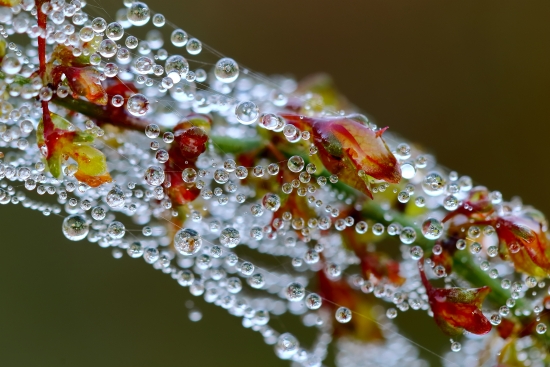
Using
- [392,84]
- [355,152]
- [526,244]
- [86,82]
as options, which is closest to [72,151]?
[86,82]

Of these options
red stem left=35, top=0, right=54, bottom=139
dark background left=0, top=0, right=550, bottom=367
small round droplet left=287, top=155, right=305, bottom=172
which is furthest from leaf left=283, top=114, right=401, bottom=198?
dark background left=0, top=0, right=550, bottom=367

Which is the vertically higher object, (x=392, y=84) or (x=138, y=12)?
(x=392, y=84)

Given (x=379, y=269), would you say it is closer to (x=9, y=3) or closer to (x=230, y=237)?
(x=230, y=237)

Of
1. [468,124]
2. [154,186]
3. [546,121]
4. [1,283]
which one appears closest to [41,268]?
[1,283]

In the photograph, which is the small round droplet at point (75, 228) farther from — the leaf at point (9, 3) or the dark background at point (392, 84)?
the dark background at point (392, 84)

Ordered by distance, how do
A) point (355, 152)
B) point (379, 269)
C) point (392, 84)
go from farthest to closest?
point (392, 84), point (379, 269), point (355, 152)

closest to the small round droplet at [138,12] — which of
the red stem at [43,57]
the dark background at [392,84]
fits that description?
the red stem at [43,57]

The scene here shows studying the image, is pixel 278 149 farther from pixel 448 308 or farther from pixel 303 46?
pixel 303 46
